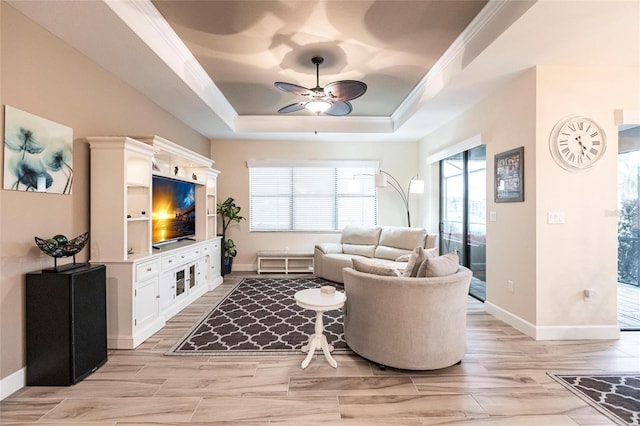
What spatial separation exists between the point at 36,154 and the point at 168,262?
1.72 meters

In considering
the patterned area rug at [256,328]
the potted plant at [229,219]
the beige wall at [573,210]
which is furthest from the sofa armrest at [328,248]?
the beige wall at [573,210]

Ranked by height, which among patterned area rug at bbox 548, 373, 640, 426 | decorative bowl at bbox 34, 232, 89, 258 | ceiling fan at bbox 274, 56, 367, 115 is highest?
ceiling fan at bbox 274, 56, 367, 115

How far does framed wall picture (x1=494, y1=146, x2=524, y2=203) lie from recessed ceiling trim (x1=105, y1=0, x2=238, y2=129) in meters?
3.80

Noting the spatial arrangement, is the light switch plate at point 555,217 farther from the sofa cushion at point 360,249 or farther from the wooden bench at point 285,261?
the wooden bench at point 285,261

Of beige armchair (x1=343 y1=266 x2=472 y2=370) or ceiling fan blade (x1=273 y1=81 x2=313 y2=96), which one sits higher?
ceiling fan blade (x1=273 y1=81 x2=313 y2=96)

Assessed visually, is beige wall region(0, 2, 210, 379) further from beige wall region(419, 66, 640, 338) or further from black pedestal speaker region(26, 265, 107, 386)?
beige wall region(419, 66, 640, 338)

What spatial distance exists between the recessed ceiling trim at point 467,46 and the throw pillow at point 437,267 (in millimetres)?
1943

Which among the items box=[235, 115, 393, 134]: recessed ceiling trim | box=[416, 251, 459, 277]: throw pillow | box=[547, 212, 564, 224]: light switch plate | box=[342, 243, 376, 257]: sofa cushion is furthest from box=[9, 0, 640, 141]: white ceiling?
box=[342, 243, 376, 257]: sofa cushion

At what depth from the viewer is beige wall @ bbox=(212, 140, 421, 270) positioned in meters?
6.57

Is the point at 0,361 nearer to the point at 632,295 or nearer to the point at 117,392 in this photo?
the point at 117,392

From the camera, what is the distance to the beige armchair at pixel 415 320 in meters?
2.42

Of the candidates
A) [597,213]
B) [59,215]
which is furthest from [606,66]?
[59,215]

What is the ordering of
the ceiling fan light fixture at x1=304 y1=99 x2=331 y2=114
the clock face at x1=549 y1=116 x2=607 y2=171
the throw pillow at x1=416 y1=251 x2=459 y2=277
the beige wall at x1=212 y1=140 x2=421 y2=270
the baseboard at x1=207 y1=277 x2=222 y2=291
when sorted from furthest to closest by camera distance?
1. the beige wall at x1=212 y1=140 x2=421 y2=270
2. the baseboard at x1=207 y1=277 x2=222 y2=291
3. the ceiling fan light fixture at x1=304 y1=99 x2=331 y2=114
4. the clock face at x1=549 y1=116 x2=607 y2=171
5. the throw pillow at x1=416 y1=251 x2=459 y2=277

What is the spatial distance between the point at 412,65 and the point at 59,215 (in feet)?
13.2
